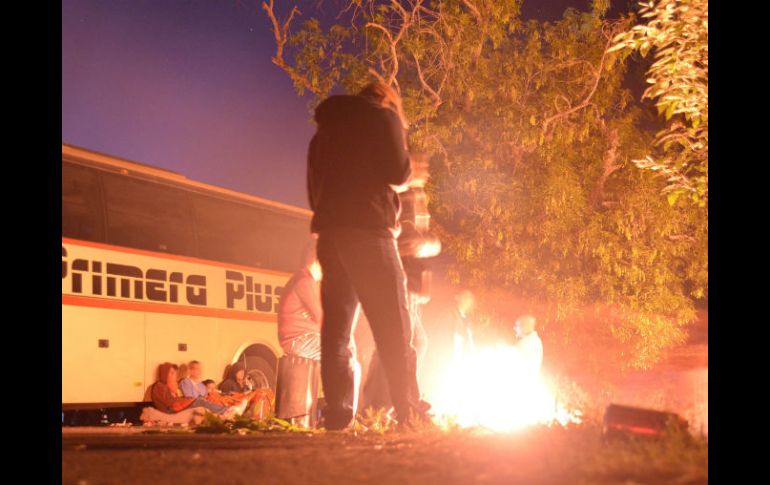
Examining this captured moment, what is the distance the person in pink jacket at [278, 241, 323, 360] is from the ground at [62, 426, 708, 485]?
7.63 feet

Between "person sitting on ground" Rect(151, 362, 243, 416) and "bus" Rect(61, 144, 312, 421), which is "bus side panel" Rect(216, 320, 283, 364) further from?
"person sitting on ground" Rect(151, 362, 243, 416)

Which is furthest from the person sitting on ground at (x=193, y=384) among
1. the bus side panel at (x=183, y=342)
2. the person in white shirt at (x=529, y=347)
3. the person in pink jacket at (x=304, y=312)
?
the person in white shirt at (x=529, y=347)

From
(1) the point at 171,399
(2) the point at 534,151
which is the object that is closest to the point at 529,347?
(2) the point at 534,151

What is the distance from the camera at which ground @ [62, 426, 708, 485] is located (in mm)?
3375

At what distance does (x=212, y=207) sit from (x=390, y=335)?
8964 millimetres

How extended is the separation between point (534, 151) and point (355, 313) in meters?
6.42

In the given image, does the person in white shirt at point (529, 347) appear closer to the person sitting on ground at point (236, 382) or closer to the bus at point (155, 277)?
the bus at point (155, 277)

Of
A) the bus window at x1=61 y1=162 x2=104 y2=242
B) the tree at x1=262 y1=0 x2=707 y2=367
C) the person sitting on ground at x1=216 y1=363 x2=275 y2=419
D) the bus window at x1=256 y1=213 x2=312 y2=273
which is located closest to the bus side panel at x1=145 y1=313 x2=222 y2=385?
the person sitting on ground at x1=216 y1=363 x2=275 y2=419

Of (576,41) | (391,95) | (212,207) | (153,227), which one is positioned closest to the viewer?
(391,95)

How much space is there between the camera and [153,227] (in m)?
12.4
